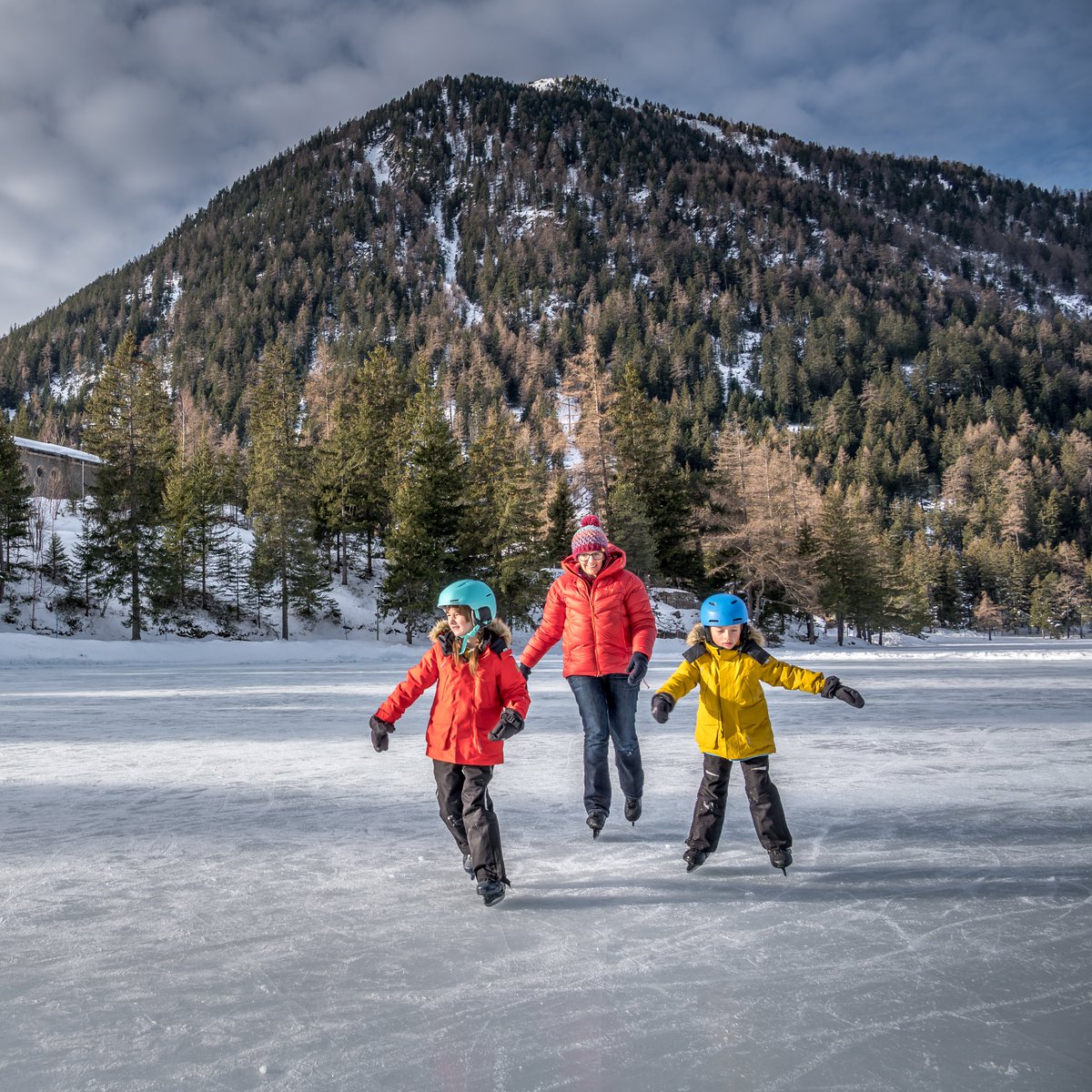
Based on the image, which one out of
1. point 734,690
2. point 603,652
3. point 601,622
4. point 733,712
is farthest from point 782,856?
point 601,622

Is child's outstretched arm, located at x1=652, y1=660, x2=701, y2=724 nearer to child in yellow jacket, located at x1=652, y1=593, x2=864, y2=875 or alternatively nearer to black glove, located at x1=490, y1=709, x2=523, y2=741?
child in yellow jacket, located at x1=652, y1=593, x2=864, y2=875

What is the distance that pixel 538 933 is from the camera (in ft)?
10.7

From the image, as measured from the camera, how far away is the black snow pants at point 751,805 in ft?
13.2

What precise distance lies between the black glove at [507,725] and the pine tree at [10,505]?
1271 inches

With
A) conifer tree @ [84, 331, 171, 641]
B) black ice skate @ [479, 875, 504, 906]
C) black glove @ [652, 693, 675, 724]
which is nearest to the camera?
black ice skate @ [479, 875, 504, 906]

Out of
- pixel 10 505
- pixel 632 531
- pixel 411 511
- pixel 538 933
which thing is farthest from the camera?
pixel 632 531

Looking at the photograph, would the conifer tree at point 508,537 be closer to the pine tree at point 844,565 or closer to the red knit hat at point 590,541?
the pine tree at point 844,565

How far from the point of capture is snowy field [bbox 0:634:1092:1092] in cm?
227

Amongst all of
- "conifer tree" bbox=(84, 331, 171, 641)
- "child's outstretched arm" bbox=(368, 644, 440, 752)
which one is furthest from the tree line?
"child's outstretched arm" bbox=(368, 644, 440, 752)

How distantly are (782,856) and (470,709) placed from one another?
1816 millimetres

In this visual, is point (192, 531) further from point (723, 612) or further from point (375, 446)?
point (723, 612)

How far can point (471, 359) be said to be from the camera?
152m

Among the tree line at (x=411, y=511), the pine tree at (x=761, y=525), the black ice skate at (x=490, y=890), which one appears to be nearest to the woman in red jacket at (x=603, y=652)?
the black ice skate at (x=490, y=890)

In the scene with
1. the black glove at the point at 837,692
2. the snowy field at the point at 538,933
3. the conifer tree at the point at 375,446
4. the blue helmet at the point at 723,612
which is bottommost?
the snowy field at the point at 538,933
